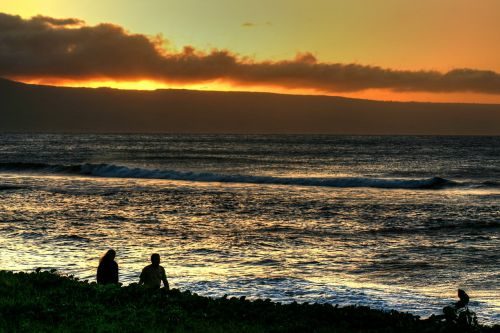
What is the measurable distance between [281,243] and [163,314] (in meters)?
12.8

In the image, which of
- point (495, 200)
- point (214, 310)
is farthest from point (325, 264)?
point (495, 200)

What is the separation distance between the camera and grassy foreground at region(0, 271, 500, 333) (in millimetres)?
11273

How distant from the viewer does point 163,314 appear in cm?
1212

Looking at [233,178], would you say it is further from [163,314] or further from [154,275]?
[163,314]

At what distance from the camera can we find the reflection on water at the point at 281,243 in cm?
1733

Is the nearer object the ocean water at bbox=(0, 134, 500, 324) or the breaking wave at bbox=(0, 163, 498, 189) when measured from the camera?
the ocean water at bbox=(0, 134, 500, 324)

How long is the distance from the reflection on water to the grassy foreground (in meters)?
3.31

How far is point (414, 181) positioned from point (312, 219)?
3152 cm

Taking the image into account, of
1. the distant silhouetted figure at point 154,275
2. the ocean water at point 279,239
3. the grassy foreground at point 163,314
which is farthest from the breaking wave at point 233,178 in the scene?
the grassy foreground at point 163,314

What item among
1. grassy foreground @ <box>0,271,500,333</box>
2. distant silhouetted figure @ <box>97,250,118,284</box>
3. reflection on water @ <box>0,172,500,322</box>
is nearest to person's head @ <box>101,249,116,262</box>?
distant silhouetted figure @ <box>97,250,118,284</box>

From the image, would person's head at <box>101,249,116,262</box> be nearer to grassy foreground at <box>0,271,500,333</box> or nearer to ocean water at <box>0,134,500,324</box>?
grassy foreground at <box>0,271,500,333</box>

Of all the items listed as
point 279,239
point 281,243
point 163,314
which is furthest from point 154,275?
point 279,239

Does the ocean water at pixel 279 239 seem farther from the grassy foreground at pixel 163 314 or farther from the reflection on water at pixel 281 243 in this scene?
the grassy foreground at pixel 163 314

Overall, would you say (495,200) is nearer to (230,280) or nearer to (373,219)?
(373,219)
